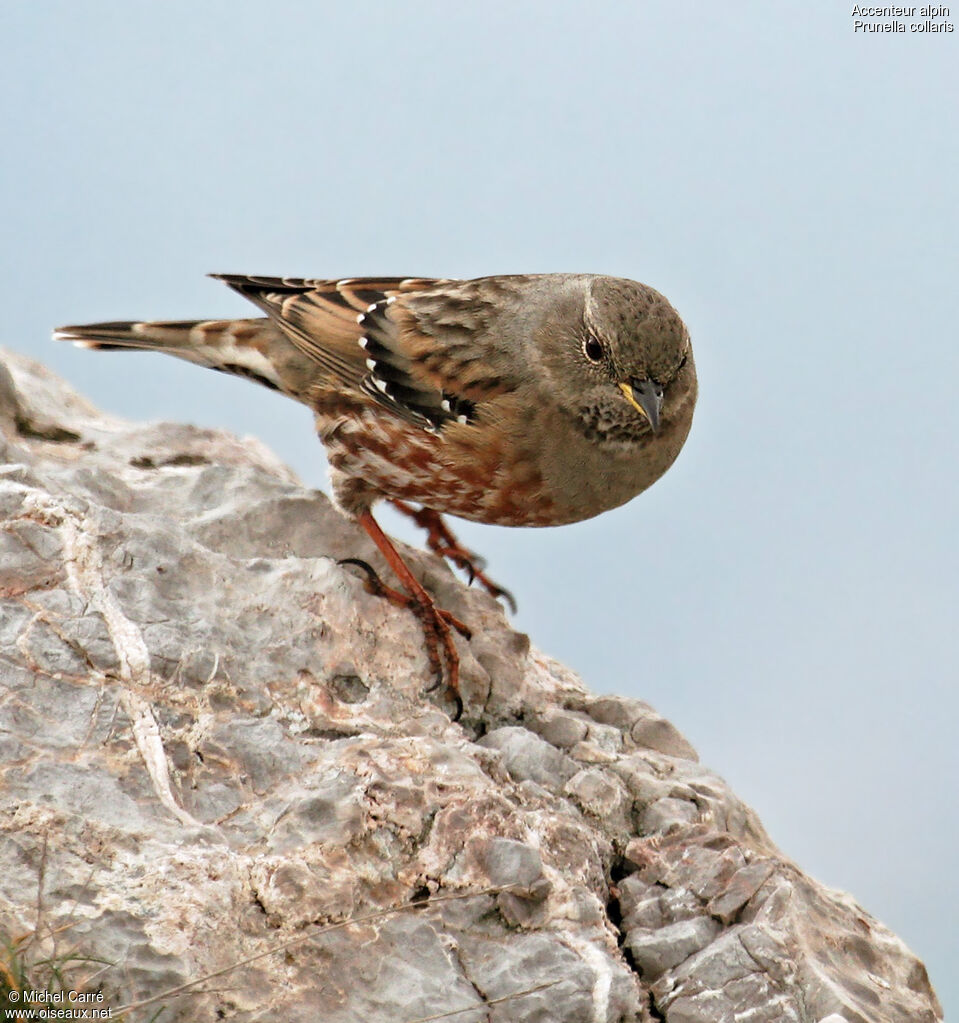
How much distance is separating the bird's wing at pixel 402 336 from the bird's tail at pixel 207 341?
7.3 inches

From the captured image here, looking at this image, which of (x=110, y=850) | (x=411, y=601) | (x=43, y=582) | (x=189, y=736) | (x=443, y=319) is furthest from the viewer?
(x=443, y=319)

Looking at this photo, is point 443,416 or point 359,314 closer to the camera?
point 443,416

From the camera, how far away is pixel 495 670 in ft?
20.7

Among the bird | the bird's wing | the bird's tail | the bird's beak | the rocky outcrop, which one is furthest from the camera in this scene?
the bird's tail

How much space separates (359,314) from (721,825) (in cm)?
314

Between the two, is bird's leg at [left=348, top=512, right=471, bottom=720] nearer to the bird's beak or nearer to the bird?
the bird

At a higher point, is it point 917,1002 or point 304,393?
point 304,393

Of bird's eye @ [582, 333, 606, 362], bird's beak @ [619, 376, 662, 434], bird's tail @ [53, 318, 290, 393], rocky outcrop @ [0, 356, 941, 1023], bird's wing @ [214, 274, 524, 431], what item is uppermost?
bird's eye @ [582, 333, 606, 362]

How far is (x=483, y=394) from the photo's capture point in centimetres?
638

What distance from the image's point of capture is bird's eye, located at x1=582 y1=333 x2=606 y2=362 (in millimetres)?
6099

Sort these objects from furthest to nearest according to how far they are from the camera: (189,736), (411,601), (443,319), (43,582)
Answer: (443,319)
(411,601)
(43,582)
(189,736)

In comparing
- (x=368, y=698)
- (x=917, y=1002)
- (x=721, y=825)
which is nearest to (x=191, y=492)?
(x=368, y=698)

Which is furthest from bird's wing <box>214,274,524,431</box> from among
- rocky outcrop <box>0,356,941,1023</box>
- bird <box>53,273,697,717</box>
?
rocky outcrop <box>0,356,941,1023</box>

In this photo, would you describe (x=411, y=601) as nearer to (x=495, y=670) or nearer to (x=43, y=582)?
(x=495, y=670)
